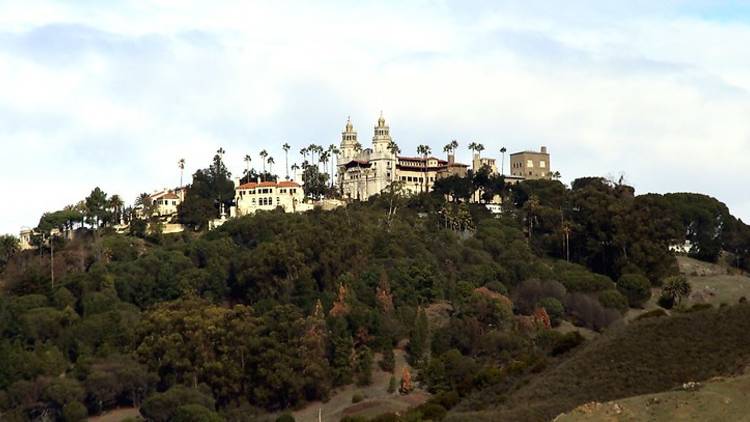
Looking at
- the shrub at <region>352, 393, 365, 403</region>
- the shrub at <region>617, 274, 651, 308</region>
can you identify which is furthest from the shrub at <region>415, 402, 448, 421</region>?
the shrub at <region>617, 274, 651, 308</region>

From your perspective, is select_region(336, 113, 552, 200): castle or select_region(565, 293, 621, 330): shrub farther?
select_region(336, 113, 552, 200): castle

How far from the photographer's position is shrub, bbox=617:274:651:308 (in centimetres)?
13075

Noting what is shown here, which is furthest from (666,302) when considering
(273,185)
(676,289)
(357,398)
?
(273,185)

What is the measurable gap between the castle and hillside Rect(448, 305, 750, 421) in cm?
Result: 8389

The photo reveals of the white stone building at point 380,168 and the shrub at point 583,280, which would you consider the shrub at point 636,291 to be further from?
the white stone building at point 380,168

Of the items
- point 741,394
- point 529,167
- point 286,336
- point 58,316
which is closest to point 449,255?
point 286,336

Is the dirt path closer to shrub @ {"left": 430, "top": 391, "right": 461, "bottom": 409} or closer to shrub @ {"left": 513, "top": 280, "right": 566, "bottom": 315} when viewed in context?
shrub @ {"left": 430, "top": 391, "right": 461, "bottom": 409}

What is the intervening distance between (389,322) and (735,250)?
173ft

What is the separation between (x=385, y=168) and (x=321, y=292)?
4972cm

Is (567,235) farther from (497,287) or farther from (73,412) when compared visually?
(73,412)

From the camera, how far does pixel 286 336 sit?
111688 mm

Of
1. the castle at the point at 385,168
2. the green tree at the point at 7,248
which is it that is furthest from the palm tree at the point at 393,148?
the green tree at the point at 7,248

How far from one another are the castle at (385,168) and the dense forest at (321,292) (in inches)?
455

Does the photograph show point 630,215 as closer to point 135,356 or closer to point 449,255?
point 449,255
